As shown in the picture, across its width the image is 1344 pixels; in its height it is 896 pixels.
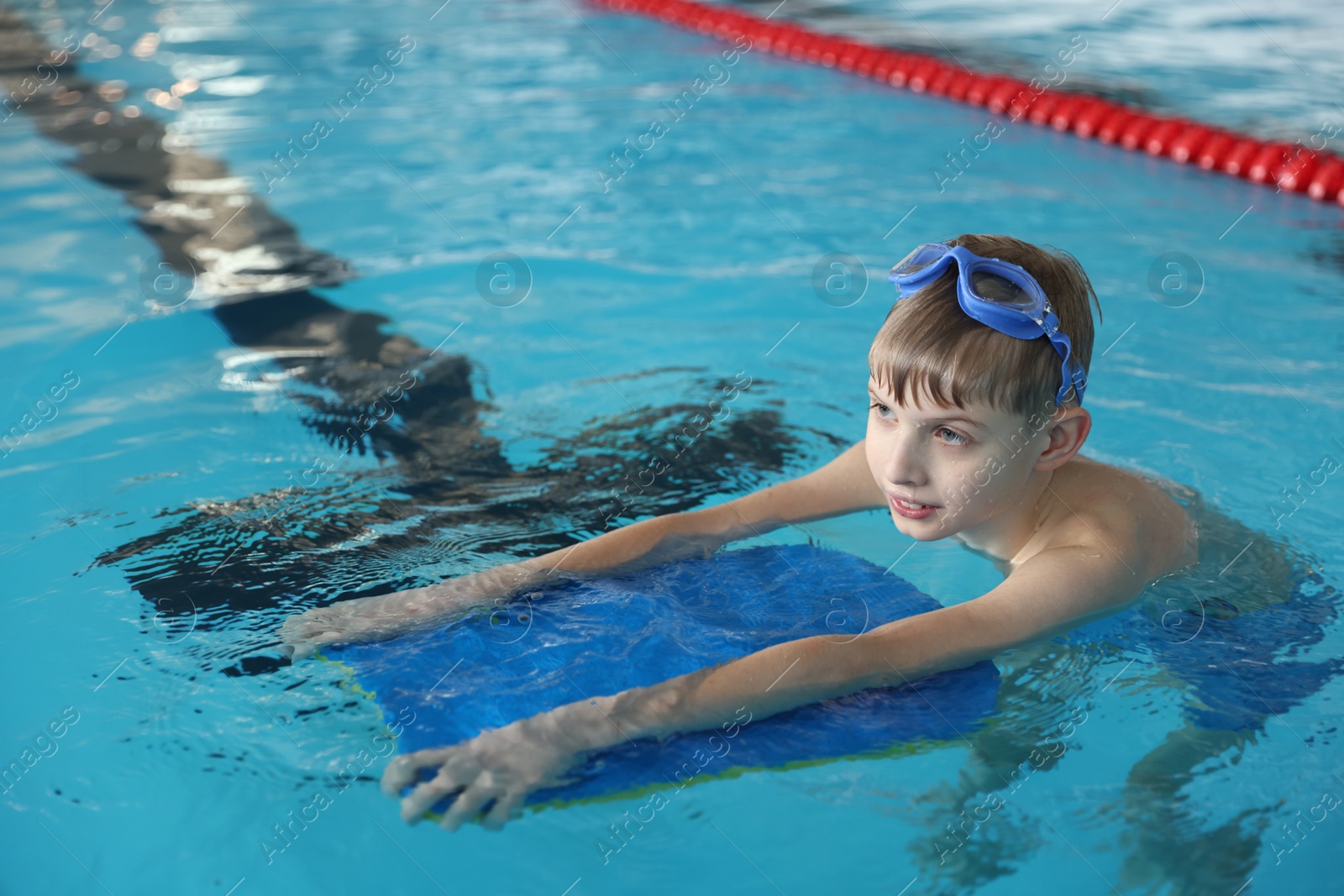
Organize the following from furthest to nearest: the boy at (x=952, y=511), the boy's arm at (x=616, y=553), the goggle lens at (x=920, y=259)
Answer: the boy's arm at (x=616, y=553) < the goggle lens at (x=920, y=259) < the boy at (x=952, y=511)

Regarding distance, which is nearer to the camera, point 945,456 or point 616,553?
point 945,456

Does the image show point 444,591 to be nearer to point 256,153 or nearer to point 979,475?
point 979,475

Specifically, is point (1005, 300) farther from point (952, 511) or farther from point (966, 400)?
point (952, 511)

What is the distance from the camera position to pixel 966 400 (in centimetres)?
230

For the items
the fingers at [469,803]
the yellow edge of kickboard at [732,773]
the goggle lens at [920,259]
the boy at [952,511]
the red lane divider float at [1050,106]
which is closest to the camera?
A: the fingers at [469,803]

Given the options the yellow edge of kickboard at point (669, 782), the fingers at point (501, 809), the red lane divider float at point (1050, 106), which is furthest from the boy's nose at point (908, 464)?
the red lane divider float at point (1050, 106)

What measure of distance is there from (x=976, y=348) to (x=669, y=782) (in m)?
1.07

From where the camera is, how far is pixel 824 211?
6305 millimetres

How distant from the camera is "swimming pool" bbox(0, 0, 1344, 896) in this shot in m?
2.29

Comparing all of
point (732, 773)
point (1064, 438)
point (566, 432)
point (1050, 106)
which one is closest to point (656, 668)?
point (732, 773)

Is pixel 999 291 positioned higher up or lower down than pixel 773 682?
higher up

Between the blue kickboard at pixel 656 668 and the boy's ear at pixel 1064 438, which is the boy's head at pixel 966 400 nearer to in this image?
the boy's ear at pixel 1064 438

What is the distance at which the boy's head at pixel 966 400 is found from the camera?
2305 millimetres

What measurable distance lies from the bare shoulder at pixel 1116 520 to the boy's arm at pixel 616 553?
21.2 inches
